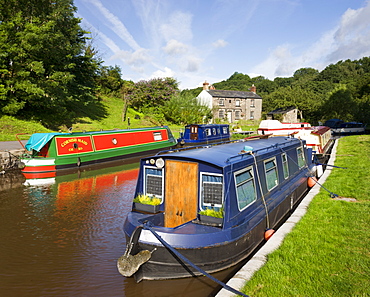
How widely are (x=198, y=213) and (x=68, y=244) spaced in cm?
375

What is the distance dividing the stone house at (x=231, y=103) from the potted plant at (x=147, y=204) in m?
39.6

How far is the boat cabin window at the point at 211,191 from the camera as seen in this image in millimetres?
5793

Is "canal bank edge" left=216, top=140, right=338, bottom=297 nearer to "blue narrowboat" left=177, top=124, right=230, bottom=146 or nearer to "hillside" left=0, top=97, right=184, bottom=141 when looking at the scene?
"blue narrowboat" left=177, top=124, right=230, bottom=146

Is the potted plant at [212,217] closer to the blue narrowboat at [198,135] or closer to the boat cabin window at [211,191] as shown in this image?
the boat cabin window at [211,191]

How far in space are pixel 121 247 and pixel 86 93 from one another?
2569cm

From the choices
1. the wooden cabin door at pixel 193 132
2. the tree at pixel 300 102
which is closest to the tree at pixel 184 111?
the wooden cabin door at pixel 193 132

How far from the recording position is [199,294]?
5.04m

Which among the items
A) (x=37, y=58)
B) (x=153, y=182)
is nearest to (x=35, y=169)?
(x=153, y=182)

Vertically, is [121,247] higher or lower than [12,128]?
lower

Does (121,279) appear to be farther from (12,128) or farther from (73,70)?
(73,70)

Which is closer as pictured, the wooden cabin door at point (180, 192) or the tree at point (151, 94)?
the wooden cabin door at point (180, 192)

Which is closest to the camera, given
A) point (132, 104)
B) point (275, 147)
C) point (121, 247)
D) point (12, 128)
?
point (121, 247)

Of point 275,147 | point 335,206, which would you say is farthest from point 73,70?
point 335,206

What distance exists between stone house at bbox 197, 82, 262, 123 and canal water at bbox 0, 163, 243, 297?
35.4 metres
